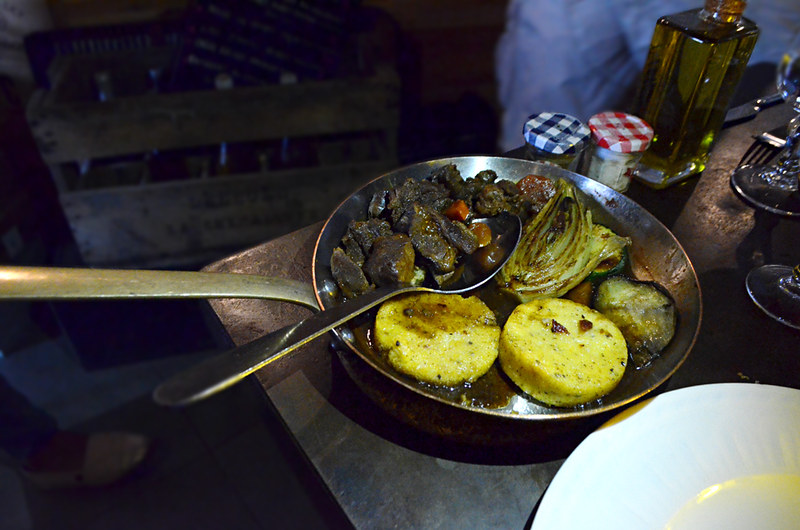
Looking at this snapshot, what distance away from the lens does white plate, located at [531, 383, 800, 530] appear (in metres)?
0.84

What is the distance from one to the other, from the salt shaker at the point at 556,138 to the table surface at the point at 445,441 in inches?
13.8

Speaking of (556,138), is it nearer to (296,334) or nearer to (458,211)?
(458,211)

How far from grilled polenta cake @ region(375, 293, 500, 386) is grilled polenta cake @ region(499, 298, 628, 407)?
0.19ft

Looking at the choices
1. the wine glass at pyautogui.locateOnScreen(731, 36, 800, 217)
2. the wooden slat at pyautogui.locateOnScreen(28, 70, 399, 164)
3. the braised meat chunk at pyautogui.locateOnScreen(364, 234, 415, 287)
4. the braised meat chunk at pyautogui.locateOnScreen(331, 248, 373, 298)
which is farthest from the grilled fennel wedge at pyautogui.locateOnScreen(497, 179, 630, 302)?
the wooden slat at pyautogui.locateOnScreen(28, 70, 399, 164)

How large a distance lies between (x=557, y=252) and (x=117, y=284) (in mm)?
960

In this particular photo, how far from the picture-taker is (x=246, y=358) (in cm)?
84

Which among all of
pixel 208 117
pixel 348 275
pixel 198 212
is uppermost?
pixel 348 275

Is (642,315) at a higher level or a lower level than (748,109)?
lower

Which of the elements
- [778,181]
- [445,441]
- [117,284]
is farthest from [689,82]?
[117,284]

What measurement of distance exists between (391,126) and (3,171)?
2504 millimetres

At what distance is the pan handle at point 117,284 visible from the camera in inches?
31.9

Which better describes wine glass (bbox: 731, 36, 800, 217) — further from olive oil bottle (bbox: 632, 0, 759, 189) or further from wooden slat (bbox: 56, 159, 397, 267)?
wooden slat (bbox: 56, 159, 397, 267)

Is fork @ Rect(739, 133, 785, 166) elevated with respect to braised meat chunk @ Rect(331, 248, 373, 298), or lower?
elevated

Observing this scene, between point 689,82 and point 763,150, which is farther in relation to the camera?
point 763,150
